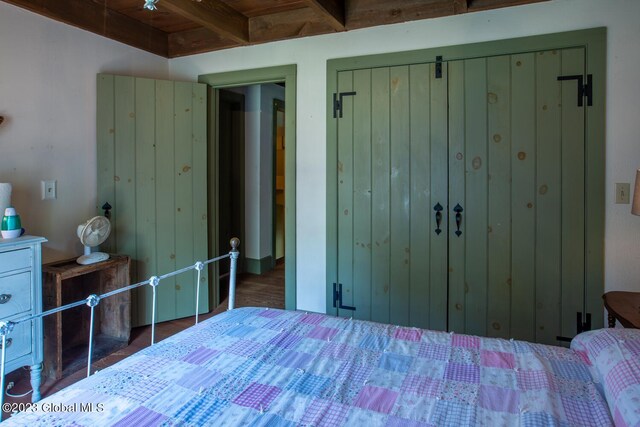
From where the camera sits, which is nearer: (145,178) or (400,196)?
(400,196)

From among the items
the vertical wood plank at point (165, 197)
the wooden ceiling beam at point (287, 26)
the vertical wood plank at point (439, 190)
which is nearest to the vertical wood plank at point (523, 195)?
the vertical wood plank at point (439, 190)

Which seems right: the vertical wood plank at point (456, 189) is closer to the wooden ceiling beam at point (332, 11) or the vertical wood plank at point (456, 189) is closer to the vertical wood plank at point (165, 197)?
the wooden ceiling beam at point (332, 11)

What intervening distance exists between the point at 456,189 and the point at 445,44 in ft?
Result: 3.02

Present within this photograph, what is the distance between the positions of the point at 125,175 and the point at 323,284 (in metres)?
1.68

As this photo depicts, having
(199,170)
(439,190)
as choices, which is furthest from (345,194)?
(199,170)

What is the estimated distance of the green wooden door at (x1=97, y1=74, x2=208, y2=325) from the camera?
299cm

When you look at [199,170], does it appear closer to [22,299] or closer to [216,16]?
[216,16]

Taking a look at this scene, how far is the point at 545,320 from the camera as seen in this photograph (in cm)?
243

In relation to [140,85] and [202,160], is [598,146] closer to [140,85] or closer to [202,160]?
[202,160]

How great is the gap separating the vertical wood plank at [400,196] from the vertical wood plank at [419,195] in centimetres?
3

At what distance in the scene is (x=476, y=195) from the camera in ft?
8.34

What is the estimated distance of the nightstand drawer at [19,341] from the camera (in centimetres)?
206

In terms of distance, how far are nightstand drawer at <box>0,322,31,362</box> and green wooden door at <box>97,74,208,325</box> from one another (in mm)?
951

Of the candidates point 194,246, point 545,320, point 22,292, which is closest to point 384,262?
point 545,320
